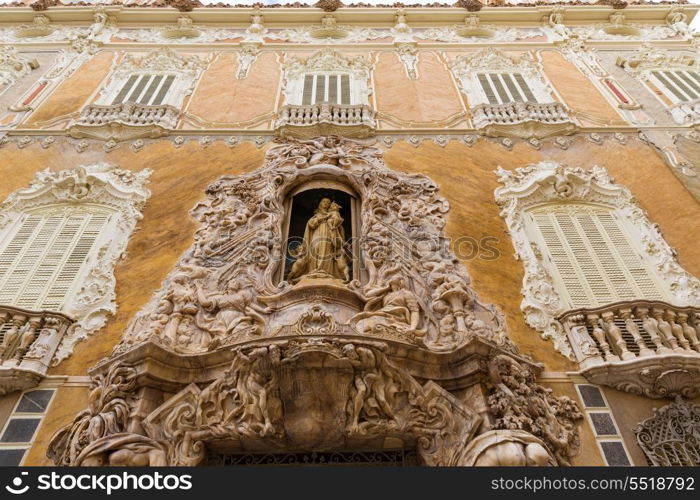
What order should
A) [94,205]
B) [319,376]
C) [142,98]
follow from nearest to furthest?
[319,376]
[94,205]
[142,98]

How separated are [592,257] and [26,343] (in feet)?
28.2

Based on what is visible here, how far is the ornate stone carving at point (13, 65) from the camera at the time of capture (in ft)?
46.2

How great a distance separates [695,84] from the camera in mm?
13664

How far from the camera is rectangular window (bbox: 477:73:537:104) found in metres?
13.4

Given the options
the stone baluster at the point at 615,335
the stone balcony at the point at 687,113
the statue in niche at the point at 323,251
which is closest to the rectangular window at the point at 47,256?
the statue in niche at the point at 323,251

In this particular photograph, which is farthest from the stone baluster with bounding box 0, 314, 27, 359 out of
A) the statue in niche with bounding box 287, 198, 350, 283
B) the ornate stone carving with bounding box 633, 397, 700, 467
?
the ornate stone carving with bounding box 633, 397, 700, 467

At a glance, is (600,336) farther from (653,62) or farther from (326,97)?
(653,62)

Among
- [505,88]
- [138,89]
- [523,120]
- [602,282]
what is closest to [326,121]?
[523,120]

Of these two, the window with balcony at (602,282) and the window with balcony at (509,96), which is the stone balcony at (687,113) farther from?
the window with balcony at (602,282)

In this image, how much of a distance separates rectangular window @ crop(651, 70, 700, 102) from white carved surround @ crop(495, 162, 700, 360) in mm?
4461

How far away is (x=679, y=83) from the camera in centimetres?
1379

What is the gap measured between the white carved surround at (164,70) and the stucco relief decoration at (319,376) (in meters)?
7.73

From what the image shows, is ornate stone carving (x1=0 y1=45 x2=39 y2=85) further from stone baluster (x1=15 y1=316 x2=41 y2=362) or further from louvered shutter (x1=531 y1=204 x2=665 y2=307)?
louvered shutter (x1=531 y1=204 x2=665 y2=307)

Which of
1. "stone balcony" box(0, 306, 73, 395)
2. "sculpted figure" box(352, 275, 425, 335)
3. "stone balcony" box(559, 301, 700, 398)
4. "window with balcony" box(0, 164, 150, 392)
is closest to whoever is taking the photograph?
"stone balcony" box(559, 301, 700, 398)
